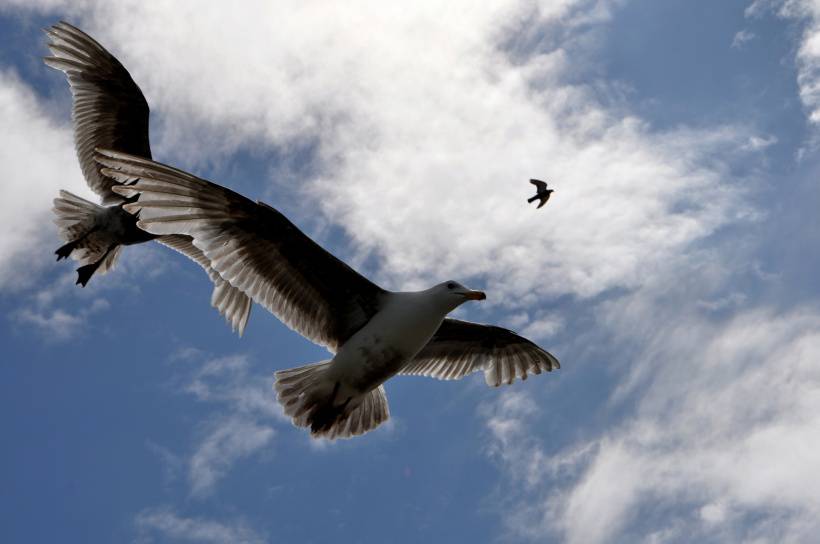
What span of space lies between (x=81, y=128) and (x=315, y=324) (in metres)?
6.80

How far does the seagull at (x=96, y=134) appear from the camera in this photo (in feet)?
47.3

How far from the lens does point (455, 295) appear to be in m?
10.6

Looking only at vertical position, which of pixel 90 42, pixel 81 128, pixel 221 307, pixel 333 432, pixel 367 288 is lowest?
pixel 333 432

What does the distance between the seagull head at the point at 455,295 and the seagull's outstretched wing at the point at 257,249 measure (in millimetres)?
733

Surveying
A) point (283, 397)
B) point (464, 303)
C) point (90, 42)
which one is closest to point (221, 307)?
point (283, 397)

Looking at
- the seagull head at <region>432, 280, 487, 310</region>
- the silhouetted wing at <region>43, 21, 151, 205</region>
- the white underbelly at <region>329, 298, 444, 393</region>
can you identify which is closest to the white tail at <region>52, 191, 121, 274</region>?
the silhouetted wing at <region>43, 21, 151, 205</region>

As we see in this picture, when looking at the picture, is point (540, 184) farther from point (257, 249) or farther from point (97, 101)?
point (97, 101)

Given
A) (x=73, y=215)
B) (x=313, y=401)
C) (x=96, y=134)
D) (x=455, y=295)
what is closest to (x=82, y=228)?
(x=73, y=215)

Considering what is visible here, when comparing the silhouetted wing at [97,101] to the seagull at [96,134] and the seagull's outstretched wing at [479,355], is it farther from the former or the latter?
the seagull's outstretched wing at [479,355]

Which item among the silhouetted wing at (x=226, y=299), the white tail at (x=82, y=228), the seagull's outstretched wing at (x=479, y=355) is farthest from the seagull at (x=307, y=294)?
the white tail at (x=82, y=228)

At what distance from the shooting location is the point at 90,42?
15.4 m

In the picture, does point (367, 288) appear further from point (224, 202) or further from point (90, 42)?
point (90, 42)

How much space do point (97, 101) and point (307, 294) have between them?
6816 millimetres

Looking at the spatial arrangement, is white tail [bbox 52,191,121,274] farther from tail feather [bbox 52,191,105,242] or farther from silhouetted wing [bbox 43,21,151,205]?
silhouetted wing [bbox 43,21,151,205]
